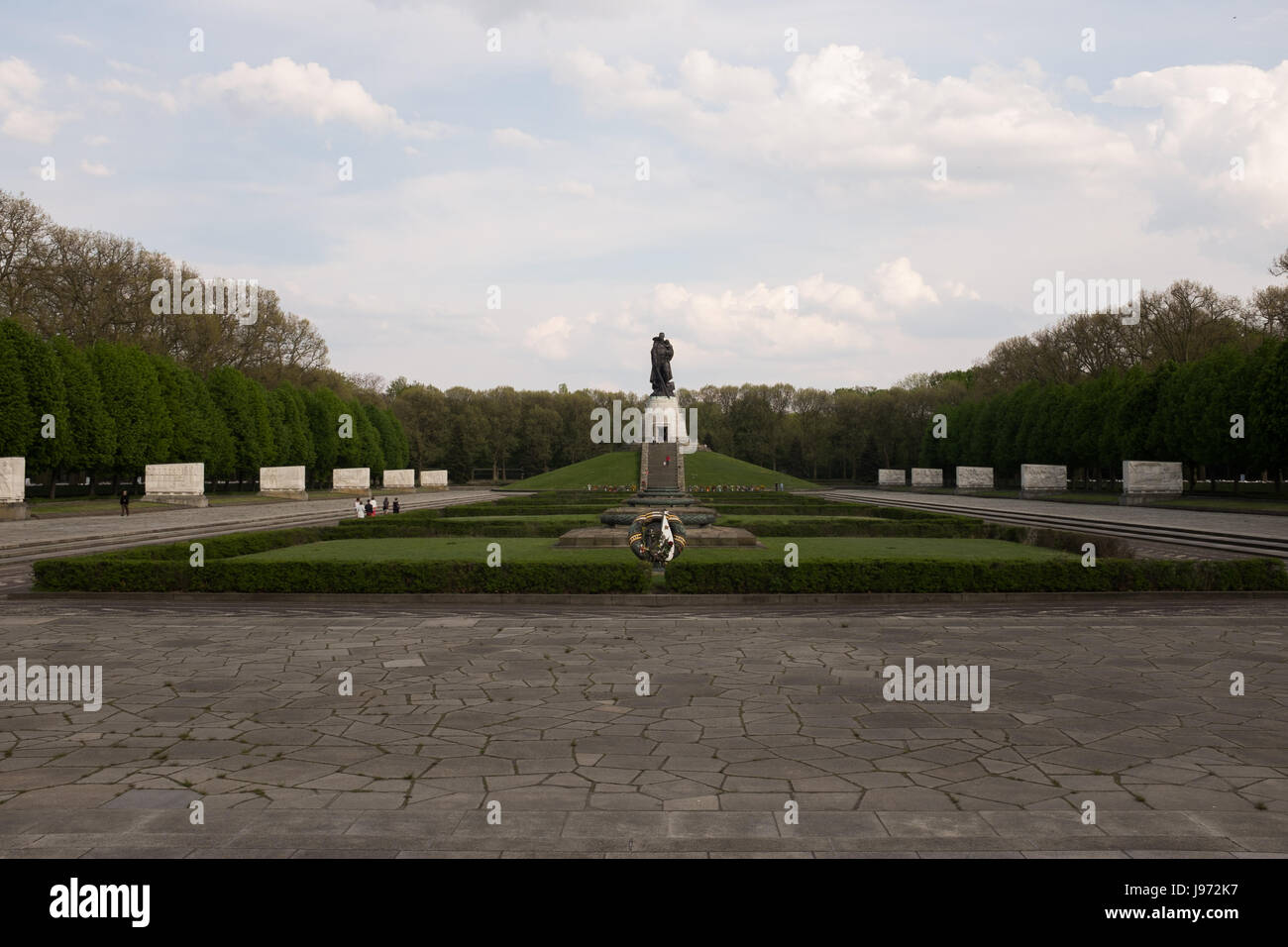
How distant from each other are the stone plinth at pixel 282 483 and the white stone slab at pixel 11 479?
23355mm

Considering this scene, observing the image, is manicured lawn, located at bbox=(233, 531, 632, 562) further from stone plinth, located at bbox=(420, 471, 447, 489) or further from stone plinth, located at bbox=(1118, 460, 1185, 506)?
stone plinth, located at bbox=(420, 471, 447, 489)

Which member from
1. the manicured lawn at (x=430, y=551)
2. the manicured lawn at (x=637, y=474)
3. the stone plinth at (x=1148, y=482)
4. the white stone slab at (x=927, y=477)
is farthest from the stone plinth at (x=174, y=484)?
the white stone slab at (x=927, y=477)

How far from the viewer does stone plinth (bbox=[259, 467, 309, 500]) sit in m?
59.4

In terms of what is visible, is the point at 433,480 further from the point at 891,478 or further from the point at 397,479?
the point at 891,478

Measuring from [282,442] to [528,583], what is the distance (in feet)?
182

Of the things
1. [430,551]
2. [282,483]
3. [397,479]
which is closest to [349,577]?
[430,551]

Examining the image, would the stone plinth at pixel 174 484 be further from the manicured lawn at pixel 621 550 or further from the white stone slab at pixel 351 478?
the manicured lawn at pixel 621 550

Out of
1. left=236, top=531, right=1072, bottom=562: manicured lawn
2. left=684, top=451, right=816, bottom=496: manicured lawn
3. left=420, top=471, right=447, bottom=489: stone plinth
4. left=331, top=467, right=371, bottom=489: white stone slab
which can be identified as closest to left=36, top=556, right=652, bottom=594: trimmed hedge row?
left=236, top=531, right=1072, bottom=562: manicured lawn

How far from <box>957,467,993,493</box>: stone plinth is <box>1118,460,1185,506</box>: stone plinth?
22850mm

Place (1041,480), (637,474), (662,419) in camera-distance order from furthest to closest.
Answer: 1. (637,474)
2. (1041,480)
3. (662,419)

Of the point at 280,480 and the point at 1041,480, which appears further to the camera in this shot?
the point at 280,480

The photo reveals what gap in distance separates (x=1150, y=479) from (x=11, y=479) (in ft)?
180

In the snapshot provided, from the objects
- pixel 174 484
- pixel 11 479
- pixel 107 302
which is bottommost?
pixel 174 484

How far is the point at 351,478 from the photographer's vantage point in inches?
2817
